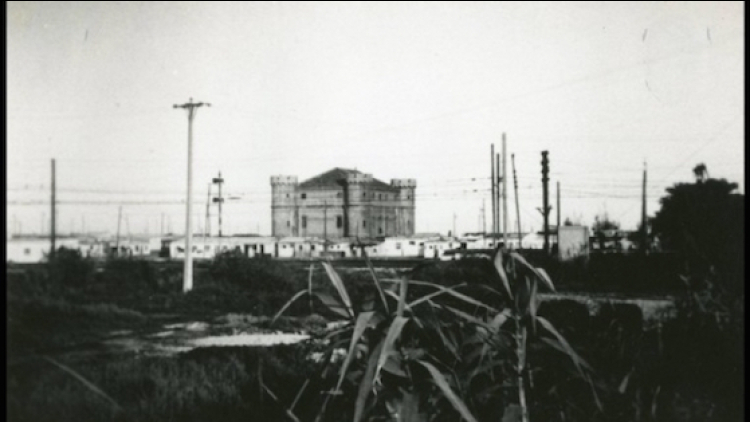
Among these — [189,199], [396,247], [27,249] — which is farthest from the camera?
[189,199]

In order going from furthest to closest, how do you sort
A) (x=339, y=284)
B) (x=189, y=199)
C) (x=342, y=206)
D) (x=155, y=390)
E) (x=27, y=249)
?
(x=189, y=199)
(x=342, y=206)
(x=27, y=249)
(x=155, y=390)
(x=339, y=284)

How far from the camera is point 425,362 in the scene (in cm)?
114

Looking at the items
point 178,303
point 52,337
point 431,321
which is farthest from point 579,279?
point 178,303

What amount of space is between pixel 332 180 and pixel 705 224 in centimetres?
160

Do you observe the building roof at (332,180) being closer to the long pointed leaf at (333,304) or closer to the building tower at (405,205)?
the building tower at (405,205)

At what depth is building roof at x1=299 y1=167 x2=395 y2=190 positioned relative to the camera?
8.25ft

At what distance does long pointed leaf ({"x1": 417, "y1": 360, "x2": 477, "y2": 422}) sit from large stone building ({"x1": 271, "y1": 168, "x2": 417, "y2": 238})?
123 centimetres

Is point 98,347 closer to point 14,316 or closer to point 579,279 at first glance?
point 14,316

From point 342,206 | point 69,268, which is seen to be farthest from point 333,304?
point 342,206

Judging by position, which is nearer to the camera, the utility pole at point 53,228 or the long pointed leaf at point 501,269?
the long pointed leaf at point 501,269

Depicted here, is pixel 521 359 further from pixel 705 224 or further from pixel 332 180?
pixel 332 180

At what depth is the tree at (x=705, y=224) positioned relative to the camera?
6.27ft

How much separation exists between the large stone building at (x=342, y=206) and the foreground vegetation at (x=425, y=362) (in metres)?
0.57

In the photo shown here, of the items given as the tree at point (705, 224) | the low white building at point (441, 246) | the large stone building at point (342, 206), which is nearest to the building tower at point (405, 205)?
the large stone building at point (342, 206)
